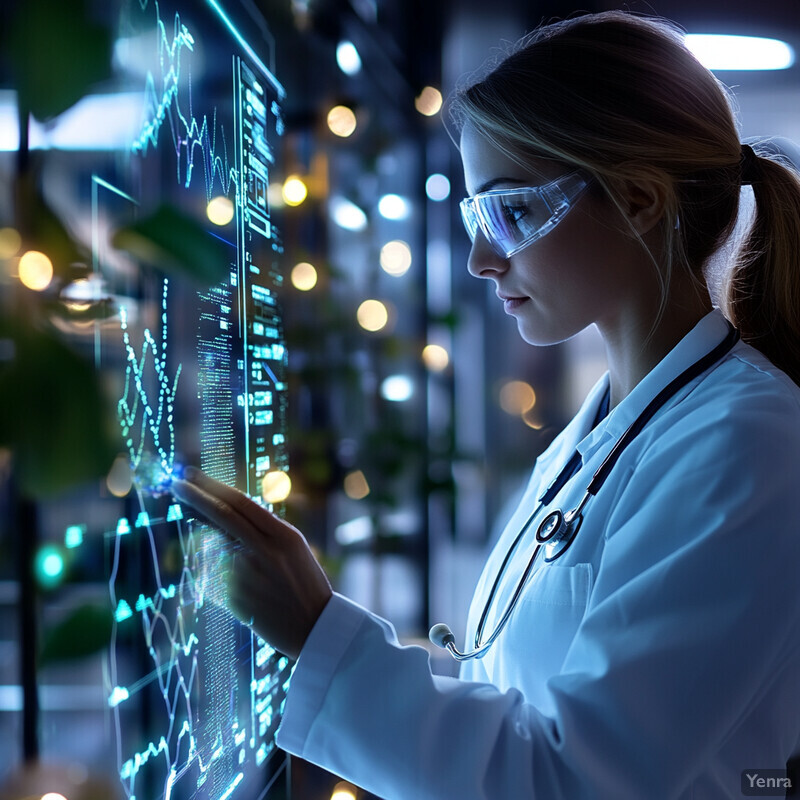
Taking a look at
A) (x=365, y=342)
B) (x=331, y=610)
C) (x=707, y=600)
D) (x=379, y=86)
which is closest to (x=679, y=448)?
(x=707, y=600)

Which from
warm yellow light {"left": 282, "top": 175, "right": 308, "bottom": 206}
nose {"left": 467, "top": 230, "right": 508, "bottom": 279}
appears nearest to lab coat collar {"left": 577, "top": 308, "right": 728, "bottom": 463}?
nose {"left": 467, "top": 230, "right": 508, "bottom": 279}

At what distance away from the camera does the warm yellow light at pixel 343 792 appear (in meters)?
1.16

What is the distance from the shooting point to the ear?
0.84 meters

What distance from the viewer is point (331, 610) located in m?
0.67

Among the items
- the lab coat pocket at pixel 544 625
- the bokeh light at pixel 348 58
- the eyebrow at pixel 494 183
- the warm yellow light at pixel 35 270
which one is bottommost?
the lab coat pocket at pixel 544 625

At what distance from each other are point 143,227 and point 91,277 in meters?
0.12

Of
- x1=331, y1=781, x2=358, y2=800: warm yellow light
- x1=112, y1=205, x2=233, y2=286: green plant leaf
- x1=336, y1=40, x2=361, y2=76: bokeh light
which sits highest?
x1=336, y1=40, x2=361, y2=76: bokeh light

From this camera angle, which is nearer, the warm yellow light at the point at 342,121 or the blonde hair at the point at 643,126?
the blonde hair at the point at 643,126

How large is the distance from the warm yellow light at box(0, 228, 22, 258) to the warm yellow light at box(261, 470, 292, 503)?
527 mm

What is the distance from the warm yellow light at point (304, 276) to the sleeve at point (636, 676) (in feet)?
1.68

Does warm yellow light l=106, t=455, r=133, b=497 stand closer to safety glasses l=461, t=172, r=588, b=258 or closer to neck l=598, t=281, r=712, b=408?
safety glasses l=461, t=172, r=588, b=258

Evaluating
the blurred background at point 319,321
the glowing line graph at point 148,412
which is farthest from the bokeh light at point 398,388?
the glowing line graph at point 148,412

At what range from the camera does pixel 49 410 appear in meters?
0.32

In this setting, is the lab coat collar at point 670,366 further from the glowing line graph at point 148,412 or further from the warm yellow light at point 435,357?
the warm yellow light at point 435,357
